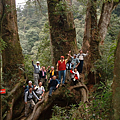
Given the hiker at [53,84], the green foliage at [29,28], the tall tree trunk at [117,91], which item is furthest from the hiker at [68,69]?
the green foliage at [29,28]

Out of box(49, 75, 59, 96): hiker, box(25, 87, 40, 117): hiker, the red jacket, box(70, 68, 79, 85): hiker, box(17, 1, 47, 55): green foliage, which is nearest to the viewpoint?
box(25, 87, 40, 117): hiker

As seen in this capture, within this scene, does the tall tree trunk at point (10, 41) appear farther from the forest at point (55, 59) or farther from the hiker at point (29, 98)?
the hiker at point (29, 98)

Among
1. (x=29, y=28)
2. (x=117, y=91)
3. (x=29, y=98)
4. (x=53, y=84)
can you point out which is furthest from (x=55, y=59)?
(x=29, y=28)

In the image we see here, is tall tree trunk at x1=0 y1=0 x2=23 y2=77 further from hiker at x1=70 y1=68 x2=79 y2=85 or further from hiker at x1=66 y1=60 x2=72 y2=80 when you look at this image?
hiker at x1=70 y1=68 x2=79 y2=85

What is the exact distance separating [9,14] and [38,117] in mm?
6200

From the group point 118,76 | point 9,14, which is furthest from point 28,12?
point 118,76

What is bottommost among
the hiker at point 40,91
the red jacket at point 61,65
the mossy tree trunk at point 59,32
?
the hiker at point 40,91

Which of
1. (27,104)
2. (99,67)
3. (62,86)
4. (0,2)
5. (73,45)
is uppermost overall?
(0,2)

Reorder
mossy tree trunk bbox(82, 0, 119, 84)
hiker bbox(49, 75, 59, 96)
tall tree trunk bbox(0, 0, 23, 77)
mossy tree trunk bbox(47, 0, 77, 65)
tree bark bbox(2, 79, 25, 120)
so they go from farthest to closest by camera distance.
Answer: mossy tree trunk bbox(82, 0, 119, 84)
tall tree trunk bbox(0, 0, 23, 77)
mossy tree trunk bbox(47, 0, 77, 65)
tree bark bbox(2, 79, 25, 120)
hiker bbox(49, 75, 59, 96)

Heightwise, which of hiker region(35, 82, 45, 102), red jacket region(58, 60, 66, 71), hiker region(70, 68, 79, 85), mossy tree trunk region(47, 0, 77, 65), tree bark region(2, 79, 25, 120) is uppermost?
mossy tree trunk region(47, 0, 77, 65)

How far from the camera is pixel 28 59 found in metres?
9.70

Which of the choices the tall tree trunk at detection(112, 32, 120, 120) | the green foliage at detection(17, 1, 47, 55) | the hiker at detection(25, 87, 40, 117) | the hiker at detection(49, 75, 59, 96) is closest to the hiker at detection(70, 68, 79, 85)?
the hiker at detection(49, 75, 59, 96)

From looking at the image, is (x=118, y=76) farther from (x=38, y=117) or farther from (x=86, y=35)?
(x=86, y=35)

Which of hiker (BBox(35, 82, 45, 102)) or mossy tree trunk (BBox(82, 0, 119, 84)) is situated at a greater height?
mossy tree trunk (BBox(82, 0, 119, 84))
